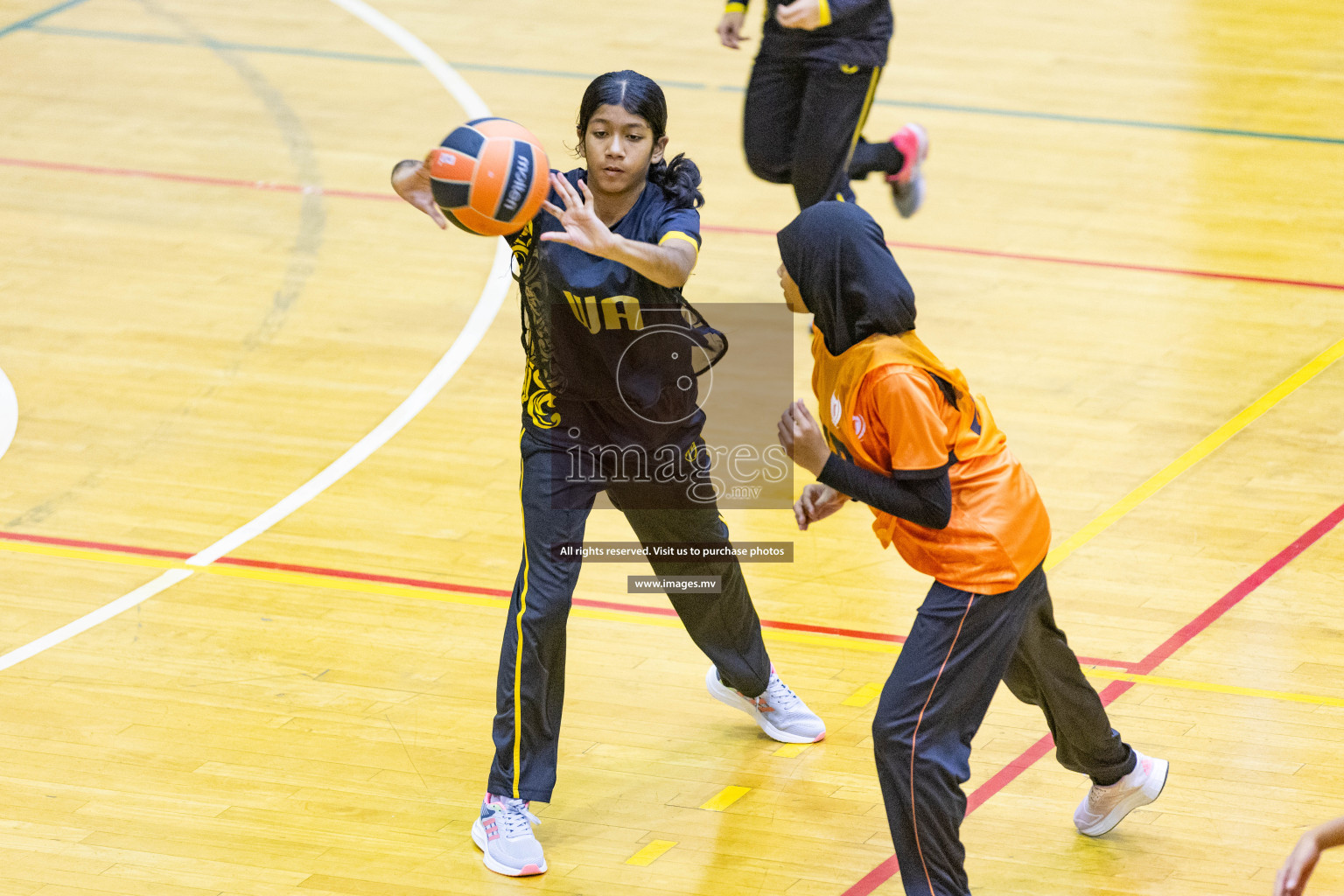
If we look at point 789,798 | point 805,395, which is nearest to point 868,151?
point 805,395

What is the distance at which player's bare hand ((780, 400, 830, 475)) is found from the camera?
3572 millimetres

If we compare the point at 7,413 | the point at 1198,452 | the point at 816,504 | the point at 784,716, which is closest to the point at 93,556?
the point at 7,413

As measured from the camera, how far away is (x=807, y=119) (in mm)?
7125

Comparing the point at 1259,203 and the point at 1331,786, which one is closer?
the point at 1331,786

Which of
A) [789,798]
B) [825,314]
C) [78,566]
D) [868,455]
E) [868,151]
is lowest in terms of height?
[78,566]

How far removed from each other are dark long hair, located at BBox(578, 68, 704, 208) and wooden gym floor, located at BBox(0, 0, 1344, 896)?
1.65 meters

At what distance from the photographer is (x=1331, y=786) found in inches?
179

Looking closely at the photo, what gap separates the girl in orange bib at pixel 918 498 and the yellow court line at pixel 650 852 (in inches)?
31.3

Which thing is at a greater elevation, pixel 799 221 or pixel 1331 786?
pixel 799 221

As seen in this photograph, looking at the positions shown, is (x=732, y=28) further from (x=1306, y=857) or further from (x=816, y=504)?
(x=1306, y=857)

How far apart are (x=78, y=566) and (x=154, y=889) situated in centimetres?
190

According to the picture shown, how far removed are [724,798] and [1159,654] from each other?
1545mm

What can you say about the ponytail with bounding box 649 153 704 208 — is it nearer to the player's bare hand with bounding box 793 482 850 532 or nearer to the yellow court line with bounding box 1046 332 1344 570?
the player's bare hand with bounding box 793 482 850 532

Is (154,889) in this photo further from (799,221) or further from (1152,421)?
(1152,421)
